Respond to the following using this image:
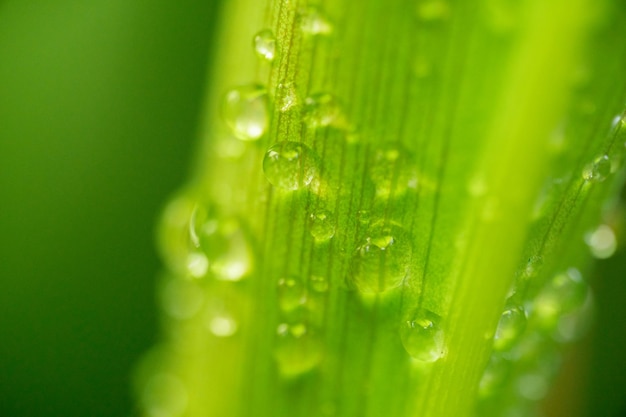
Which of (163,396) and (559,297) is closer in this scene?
(559,297)

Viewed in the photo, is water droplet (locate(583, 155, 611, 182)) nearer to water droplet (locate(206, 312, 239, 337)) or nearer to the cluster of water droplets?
the cluster of water droplets

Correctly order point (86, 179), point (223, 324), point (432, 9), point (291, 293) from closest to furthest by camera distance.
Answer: point (432, 9) → point (291, 293) → point (223, 324) → point (86, 179)

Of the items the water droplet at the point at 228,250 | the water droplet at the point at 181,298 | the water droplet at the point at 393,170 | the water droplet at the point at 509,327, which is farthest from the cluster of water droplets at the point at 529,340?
the water droplet at the point at 181,298

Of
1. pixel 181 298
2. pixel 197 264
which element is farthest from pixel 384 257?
pixel 181 298

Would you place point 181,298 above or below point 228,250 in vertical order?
below

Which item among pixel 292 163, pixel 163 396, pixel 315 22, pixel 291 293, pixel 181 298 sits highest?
pixel 315 22

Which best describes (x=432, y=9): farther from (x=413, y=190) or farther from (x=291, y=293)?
(x=291, y=293)

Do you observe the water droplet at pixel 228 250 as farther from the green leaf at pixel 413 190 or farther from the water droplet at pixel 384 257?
the water droplet at pixel 384 257
